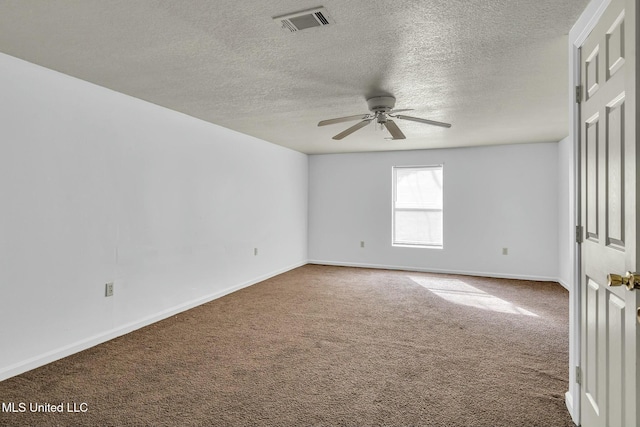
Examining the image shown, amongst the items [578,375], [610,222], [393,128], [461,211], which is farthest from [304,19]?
[461,211]

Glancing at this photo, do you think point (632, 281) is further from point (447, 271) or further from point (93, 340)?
point (447, 271)

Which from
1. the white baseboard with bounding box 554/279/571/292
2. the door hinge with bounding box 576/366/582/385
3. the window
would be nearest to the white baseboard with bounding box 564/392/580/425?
the door hinge with bounding box 576/366/582/385

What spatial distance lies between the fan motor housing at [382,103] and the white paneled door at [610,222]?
1.51 meters

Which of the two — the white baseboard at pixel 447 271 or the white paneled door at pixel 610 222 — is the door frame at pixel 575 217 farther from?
the white baseboard at pixel 447 271

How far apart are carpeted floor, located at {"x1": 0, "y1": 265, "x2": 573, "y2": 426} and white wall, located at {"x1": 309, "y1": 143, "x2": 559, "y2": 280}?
1.77m

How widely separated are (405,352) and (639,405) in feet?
6.18

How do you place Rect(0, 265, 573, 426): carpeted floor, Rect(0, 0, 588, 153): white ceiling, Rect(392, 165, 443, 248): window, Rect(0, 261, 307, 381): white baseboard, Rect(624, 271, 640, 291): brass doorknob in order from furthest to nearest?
Rect(392, 165, 443, 248): window < Rect(0, 261, 307, 381): white baseboard < Rect(0, 265, 573, 426): carpeted floor < Rect(0, 0, 588, 153): white ceiling < Rect(624, 271, 640, 291): brass doorknob

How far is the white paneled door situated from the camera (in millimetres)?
1214

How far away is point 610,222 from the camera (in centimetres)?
150

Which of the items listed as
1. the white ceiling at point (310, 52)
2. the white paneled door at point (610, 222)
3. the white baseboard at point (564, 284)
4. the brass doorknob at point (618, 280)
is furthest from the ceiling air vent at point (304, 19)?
the white baseboard at point (564, 284)

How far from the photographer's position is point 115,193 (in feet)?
10.7

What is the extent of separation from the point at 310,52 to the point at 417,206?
4.69 metres

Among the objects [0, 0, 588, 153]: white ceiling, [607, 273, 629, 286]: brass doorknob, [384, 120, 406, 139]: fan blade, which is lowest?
[607, 273, 629, 286]: brass doorknob

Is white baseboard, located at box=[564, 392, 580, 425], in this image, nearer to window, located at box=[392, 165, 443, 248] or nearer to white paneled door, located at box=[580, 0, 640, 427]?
white paneled door, located at box=[580, 0, 640, 427]
